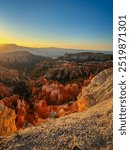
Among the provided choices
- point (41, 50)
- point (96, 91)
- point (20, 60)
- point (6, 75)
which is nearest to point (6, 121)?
point (6, 75)

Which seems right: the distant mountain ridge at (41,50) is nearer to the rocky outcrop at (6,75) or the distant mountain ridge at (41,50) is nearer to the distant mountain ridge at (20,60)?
the distant mountain ridge at (20,60)

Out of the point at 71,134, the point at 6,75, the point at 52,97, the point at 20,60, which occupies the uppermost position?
the point at 20,60

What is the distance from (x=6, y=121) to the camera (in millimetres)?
3518

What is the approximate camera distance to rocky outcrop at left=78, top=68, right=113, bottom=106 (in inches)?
139

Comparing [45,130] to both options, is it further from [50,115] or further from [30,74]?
[30,74]

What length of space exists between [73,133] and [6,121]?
0.51 metres

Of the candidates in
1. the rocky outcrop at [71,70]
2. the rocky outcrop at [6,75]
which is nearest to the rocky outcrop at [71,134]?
the rocky outcrop at [71,70]

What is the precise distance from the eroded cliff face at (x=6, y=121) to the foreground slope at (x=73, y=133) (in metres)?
0.06

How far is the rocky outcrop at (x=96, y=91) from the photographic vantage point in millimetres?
3536

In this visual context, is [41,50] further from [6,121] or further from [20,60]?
[6,121]

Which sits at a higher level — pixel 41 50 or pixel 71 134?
pixel 41 50

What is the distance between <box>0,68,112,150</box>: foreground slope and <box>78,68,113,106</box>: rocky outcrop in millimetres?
17

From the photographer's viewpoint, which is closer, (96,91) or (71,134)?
(71,134)

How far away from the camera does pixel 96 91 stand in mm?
3607
